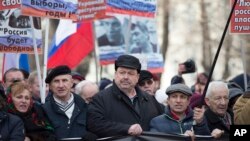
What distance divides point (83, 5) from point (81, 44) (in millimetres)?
2791

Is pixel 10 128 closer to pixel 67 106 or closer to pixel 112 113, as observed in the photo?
pixel 67 106

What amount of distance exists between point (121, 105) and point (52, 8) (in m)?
2.36

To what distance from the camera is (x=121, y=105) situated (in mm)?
10125

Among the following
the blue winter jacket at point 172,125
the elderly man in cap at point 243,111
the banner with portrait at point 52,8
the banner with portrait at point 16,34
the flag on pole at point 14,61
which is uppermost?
the banner with portrait at point 52,8

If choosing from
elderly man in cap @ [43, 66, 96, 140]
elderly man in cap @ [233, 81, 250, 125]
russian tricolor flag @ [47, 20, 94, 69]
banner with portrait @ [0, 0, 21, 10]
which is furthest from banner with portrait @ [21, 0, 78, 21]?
elderly man in cap @ [233, 81, 250, 125]

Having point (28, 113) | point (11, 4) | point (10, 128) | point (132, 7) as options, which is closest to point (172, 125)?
point (28, 113)

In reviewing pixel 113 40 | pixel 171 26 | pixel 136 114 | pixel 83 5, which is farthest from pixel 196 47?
pixel 136 114

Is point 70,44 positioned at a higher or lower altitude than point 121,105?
higher

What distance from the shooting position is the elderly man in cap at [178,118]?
9963mm

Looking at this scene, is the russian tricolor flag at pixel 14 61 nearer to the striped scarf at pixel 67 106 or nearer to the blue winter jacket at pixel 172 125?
the striped scarf at pixel 67 106

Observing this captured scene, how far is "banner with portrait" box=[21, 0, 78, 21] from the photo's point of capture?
1165cm

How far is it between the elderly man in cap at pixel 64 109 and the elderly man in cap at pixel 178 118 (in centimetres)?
82

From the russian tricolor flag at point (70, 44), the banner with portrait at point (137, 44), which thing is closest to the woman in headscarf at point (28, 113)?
the russian tricolor flag at point (70, 44)

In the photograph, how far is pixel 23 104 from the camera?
10.0 m
